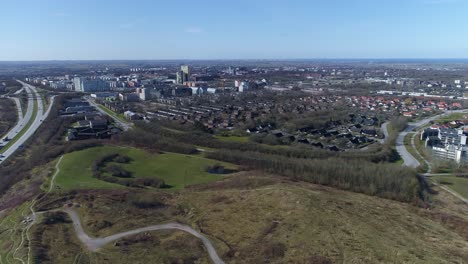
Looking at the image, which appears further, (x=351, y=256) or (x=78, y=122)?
(x=78, y=122)

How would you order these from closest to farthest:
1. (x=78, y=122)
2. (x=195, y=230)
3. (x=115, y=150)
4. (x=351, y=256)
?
(x=351, y=256) < (x=195, y=230) < (x=115, y=150) < (x=78, y=122)

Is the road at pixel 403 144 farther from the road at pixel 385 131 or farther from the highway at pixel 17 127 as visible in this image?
the highway at pixel 17 127

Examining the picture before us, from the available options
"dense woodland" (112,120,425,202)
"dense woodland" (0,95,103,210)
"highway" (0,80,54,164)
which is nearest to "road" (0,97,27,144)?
"highway" (0,80,54,164)

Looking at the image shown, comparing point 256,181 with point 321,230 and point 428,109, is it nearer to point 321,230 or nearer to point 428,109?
point 321,230

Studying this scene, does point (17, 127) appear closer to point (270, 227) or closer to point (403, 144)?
point (270, 227)

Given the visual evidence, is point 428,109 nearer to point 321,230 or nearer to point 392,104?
point 392,104

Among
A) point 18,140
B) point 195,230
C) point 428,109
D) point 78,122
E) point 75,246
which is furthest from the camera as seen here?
point 428,109

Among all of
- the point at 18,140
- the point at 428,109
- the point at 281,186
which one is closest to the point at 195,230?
the point at 281,186

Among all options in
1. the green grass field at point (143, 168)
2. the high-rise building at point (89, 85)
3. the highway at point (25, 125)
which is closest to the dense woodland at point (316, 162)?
the green grass field at point (143, 168)
